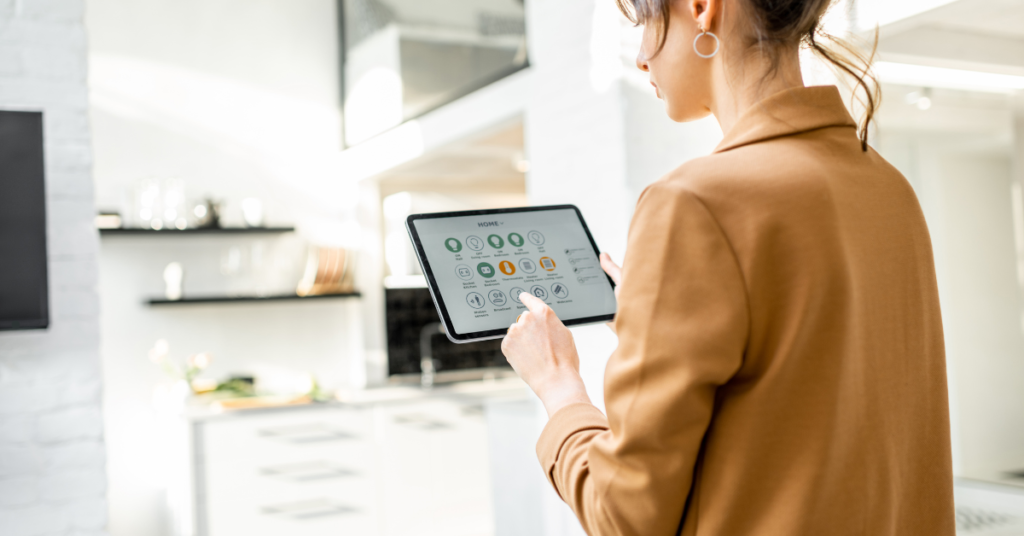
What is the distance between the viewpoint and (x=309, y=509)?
394 cm

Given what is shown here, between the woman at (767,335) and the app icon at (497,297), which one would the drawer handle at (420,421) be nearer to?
the app icon at (497,297)

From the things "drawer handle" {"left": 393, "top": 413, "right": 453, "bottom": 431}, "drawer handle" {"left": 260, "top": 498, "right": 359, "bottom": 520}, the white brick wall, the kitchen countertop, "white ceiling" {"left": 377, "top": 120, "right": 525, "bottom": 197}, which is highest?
"white ceiling" {"left": 377, "top": 120, "right": 525, "bottom": 197}

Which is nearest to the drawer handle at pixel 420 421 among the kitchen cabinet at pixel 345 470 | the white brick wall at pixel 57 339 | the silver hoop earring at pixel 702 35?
the kitchen cabinet at pixel 345 470

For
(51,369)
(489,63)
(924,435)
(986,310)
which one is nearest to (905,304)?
(924,435)

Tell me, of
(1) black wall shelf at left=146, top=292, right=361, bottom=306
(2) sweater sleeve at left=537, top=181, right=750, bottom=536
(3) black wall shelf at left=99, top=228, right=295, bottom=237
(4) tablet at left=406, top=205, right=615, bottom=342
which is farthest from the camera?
(1) black wall shelf at left=146, top=292, right=361, bottom=306

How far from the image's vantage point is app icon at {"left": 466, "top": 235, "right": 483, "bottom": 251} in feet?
3.08

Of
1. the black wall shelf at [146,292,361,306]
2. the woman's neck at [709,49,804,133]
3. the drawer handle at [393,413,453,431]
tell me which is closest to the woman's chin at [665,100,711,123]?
the woman's neck at [709,49,804,133]

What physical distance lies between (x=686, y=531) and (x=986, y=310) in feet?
6.02

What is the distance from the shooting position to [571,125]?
8.87ft

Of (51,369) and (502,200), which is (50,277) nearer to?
(51,369)

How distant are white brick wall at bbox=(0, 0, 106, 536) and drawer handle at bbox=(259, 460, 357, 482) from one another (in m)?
1.87

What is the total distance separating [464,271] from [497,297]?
5cm

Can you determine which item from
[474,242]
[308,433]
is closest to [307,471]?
[308,433]

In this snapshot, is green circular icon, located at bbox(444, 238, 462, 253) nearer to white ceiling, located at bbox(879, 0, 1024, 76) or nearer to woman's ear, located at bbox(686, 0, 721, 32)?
woman's ear, located at bbox(686, 0, 721, 32)
